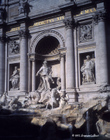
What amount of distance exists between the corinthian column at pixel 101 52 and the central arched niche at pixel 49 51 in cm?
528

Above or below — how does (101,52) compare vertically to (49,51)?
below

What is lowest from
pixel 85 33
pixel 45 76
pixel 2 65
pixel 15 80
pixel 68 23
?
pixel 15 80

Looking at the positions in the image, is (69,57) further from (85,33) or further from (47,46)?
(47,46)

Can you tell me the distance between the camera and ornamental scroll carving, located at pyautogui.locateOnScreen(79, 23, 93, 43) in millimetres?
21781

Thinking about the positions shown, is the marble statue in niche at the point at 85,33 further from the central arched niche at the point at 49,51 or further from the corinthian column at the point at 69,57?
the central arched niche at the point at 49,51

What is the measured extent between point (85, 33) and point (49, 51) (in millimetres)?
5049

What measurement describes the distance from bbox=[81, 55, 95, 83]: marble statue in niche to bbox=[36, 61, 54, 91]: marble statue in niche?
11.7 feet

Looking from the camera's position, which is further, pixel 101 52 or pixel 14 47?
pixel 14 47

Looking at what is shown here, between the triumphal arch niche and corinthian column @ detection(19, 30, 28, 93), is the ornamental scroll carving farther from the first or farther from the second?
corinthian column @ detection(19, 30, 28, 93)

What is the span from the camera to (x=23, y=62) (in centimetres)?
2423

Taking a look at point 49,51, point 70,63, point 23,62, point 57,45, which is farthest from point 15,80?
point 70,63

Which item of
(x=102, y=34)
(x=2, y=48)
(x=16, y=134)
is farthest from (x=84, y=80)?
(x=2, y=48)

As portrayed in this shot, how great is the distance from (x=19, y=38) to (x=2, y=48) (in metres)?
2.53

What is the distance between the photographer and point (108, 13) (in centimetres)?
→ 2127
